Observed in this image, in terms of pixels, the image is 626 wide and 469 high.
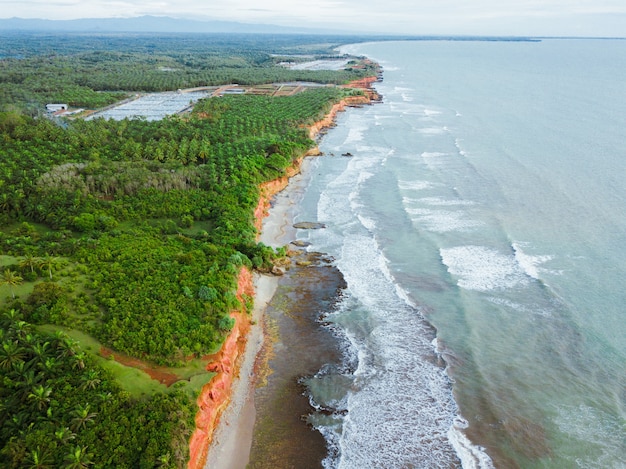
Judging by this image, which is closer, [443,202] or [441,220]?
[441,220]

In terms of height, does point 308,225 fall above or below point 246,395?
below

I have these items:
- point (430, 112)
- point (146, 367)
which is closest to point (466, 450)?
point (146, 367)

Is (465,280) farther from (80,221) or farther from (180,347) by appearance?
(80,221)

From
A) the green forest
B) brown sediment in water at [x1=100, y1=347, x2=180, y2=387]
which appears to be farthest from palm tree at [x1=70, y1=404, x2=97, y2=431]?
brown sediment in water at [x1=100, y1=347, x2=180, y2=387]

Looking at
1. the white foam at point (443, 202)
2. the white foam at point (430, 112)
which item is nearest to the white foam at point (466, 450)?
the white foam at point (443, 202)

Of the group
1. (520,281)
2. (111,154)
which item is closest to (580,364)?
(520,281)

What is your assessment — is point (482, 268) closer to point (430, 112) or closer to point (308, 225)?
point (308, 225)

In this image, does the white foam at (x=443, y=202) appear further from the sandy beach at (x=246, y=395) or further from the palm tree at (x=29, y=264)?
the palm tree at (x=29, y=264)
